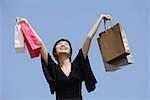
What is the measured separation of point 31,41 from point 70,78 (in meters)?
0.24

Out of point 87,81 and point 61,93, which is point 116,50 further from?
point 61,93

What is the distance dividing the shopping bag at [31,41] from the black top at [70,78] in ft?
0.23

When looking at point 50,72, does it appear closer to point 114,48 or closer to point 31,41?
point 31,41

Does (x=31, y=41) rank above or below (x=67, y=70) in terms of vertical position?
above

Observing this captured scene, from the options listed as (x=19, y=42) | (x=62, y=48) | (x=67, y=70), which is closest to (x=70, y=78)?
(x=67, y=70)

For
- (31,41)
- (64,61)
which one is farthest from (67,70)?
(31,41)

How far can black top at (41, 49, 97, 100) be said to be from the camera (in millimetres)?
1595

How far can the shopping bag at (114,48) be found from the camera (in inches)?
64.5

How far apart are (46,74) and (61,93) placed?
11 centimetres

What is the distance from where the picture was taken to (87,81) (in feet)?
5.44

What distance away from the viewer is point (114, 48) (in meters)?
1.68

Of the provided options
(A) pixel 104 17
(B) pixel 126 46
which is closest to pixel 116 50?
(B) pixel 126 46

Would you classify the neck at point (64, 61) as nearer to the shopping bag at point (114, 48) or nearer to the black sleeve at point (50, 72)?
the black sleeve at point (50, 72)

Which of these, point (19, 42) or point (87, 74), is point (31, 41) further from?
point (87, 74)
